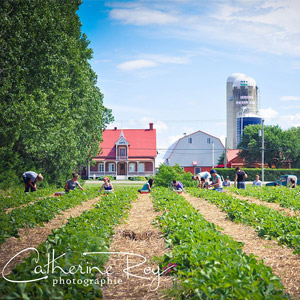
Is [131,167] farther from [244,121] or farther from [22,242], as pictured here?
[22,242]

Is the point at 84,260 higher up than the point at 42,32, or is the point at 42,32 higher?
the point at 42,32

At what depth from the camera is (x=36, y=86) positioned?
23.0m

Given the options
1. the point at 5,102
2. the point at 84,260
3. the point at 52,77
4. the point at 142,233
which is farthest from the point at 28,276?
the point at 52,77

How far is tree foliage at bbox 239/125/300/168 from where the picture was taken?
61.1m

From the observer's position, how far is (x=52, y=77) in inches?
923

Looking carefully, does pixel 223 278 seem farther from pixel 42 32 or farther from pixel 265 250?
pixel 42 32

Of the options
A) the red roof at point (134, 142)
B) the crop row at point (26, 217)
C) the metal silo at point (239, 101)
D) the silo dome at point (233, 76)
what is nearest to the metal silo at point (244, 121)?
the metal silo at point (239, 101)

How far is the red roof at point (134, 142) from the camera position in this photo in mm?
60128

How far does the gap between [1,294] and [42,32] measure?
69.7 ft

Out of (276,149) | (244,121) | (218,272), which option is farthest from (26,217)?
(244,121)

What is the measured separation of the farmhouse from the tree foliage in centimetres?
1688

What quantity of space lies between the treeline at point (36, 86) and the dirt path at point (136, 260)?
501 inches

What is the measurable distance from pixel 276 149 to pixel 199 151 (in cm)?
1371

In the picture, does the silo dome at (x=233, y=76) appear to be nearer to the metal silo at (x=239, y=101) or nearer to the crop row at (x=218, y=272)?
the metal silo at (x=239, y=101)
